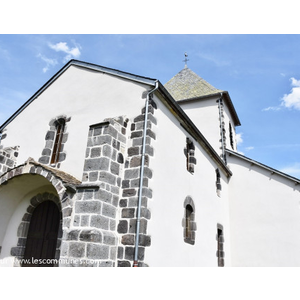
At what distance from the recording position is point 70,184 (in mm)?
4965

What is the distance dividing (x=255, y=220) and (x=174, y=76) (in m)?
9.01

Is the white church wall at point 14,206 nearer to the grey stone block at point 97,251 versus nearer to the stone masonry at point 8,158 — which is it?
the stone masonry at point 8,158

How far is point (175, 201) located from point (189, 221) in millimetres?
1088

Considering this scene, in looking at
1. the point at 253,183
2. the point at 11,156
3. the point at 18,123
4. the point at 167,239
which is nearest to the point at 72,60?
the point at 18,123

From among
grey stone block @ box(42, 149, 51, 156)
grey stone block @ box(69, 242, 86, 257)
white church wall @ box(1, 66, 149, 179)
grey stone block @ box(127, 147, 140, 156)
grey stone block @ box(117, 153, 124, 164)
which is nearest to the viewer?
grey stone block @ box(69, 242, 86, 257)

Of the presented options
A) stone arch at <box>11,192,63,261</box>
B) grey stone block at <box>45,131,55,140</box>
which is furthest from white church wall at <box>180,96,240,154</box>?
stone arch at <box>11,192,63,261</box>

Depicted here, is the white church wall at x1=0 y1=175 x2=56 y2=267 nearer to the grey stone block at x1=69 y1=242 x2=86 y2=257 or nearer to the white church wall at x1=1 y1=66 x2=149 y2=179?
the white church wall at x1=1 y1=66 x2=149 y2=179

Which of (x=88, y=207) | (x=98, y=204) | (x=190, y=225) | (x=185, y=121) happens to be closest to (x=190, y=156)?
(x=185, y=121)

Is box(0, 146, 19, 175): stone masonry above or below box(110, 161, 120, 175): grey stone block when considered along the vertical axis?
above

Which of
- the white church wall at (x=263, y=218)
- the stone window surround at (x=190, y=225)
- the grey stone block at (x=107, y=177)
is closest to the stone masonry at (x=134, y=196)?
the grey stone block at (x=107, y=177)

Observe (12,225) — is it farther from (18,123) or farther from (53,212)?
(18,123)

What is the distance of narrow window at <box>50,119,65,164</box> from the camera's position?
6.82 m

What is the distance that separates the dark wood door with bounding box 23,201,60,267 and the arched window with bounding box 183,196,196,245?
3.01 m

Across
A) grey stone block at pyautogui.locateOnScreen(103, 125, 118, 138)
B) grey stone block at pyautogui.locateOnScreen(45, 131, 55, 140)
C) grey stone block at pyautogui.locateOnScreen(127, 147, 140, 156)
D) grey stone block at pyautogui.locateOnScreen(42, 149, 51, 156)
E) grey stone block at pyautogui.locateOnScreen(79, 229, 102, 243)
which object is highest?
grey stone block at pyautogui.locateOnScreen(45, 131, 55, 140)
